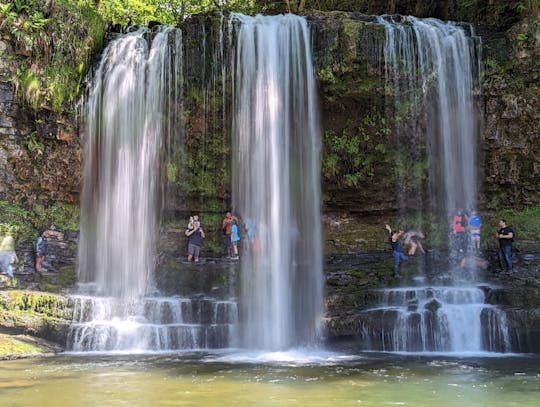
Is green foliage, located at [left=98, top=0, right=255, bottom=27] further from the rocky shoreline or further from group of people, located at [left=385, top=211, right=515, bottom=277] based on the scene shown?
group of people, located at [left=385, top=211, right=515, bottom=277]

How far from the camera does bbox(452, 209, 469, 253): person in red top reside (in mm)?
15438

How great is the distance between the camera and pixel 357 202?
17062 millimetres

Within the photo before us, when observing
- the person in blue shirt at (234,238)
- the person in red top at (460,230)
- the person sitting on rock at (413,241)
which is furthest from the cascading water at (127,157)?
the person in red top at (460,230)

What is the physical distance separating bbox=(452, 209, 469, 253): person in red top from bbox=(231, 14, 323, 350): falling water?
373 cm

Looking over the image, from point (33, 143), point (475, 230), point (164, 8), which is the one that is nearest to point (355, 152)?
point (475, 230)

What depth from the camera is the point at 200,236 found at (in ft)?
51.2

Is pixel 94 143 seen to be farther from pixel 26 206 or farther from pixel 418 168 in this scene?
pixel 418 168

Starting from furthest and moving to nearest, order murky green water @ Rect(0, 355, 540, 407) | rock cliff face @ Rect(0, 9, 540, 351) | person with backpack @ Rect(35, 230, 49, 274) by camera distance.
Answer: rock cliff face @ Rect(0, 9, 540, 351), person with backpack @ Rect(35, 230, 49, 274), murky green water @ Rect(0, 355, 540, 407)

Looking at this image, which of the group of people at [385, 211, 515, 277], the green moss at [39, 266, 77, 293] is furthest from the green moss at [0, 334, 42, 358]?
the group of people at [385, 211, 515, 277]

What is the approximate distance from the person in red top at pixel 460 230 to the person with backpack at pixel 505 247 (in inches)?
50.3

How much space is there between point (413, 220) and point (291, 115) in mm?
5025

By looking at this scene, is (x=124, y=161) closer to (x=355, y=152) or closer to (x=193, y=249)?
(x=193, y=249)

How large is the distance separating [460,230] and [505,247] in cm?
144

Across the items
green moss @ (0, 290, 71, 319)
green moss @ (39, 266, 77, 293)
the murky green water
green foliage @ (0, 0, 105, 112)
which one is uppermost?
green foliage @ (0, 0, 105, 112)
